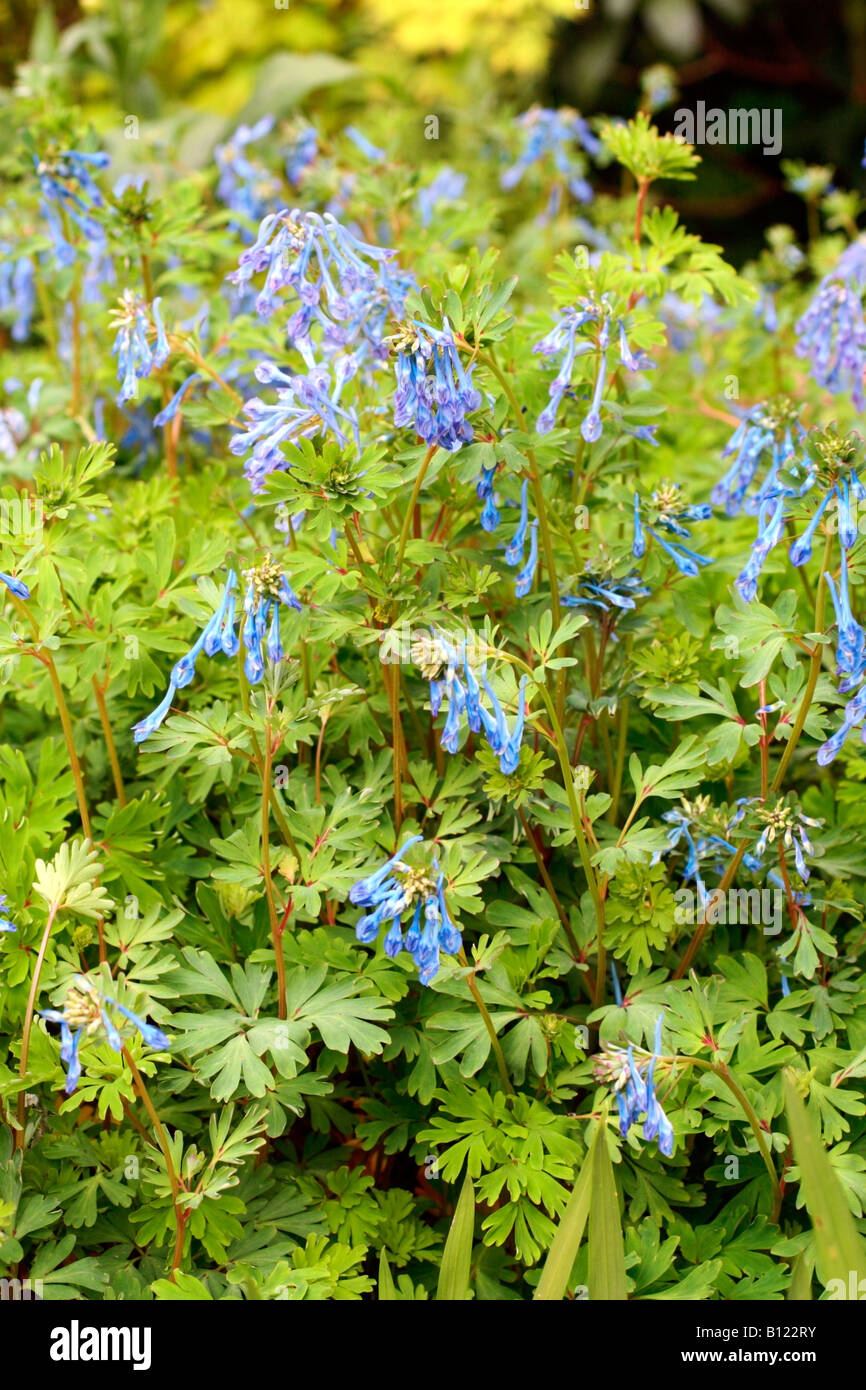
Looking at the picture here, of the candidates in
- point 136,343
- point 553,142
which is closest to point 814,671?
point 136,343

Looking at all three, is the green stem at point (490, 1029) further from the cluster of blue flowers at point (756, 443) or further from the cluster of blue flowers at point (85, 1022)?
the cluster of blue flowers at point (756, 443)

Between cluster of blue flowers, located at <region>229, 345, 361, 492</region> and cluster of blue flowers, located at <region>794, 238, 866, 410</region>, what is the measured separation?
3.64ft

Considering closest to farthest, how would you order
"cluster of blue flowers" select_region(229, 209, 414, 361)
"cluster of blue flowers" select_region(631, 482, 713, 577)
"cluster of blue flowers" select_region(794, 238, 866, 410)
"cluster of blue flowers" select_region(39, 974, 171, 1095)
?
"cluster of blue flowers" select_region(39, 974, 171, 1095) → "cluster of blue flowers" select_region(229, 209, 414, 361) → "cluster of blue flowers" select_region(631, 482, 713, 577) → "cluster of blue flowers" select_region(794, 238, 866, 410)

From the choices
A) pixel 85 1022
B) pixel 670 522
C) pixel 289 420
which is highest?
pixel 289 420

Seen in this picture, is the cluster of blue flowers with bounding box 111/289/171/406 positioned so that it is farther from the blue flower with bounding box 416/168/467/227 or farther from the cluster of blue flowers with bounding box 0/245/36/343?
the blue flower with bounding box 416/168/467/227

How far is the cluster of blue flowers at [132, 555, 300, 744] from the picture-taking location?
164cm

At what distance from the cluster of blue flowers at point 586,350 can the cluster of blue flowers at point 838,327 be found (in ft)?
2.10

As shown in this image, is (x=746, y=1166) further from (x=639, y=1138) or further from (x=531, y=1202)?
(x=531, y=1202)

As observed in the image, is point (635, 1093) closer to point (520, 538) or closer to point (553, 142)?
point (520, 538)

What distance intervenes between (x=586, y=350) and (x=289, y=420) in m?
0.52

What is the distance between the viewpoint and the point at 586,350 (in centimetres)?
197

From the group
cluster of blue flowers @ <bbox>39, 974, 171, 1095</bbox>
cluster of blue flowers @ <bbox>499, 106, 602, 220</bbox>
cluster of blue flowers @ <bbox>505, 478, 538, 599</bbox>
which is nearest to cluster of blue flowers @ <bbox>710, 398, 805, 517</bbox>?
cluster of blue flowers @ <bbox>505, 478, 538, 599</bbox>

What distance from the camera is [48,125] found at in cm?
252

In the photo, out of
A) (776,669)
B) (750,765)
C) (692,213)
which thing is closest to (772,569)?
(776,669)
